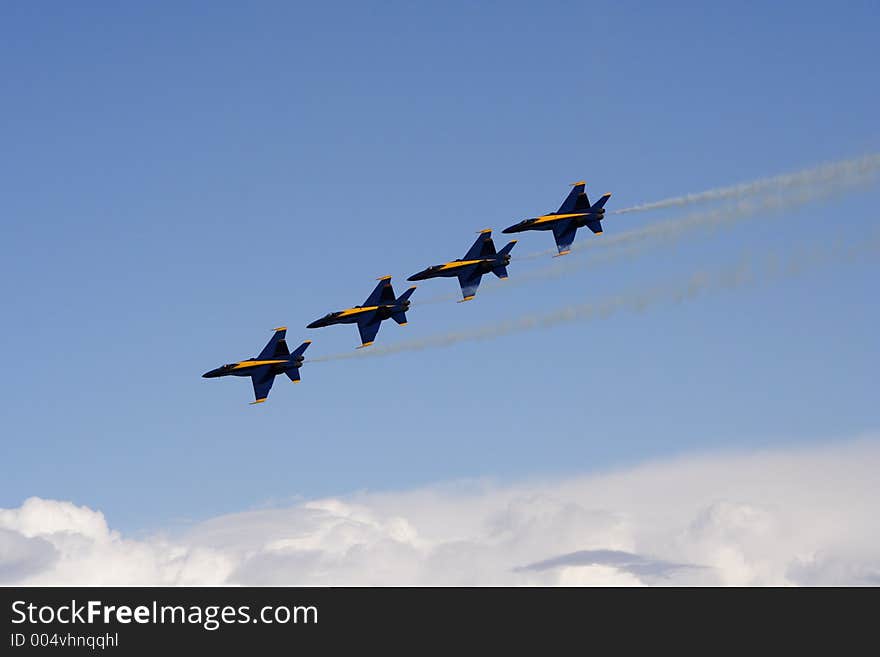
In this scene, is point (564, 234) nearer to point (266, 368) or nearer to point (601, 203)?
point (601, 203)

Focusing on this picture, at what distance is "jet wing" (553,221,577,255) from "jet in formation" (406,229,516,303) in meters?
5.53

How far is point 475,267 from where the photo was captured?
19038cm

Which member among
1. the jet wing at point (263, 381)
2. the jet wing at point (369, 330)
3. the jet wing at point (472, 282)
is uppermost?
the jet wing at point (472, 282)

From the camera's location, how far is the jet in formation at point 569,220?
189125 mm

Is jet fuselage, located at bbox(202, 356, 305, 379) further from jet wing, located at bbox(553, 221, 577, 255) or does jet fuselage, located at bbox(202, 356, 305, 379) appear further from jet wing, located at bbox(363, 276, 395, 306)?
jet wing, located at bbox(553, 221, 577, 255)

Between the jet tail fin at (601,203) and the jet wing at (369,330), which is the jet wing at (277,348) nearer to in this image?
the jet wing at (369,330)

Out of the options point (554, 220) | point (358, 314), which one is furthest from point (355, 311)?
point (554, 220)

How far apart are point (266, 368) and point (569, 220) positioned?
139 feet

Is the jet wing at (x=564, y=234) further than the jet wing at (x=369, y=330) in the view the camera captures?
No

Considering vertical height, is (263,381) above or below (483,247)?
below

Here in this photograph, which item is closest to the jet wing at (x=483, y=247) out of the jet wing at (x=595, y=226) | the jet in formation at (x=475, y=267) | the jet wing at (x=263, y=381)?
the jet in formation at (x=475, y=267)
